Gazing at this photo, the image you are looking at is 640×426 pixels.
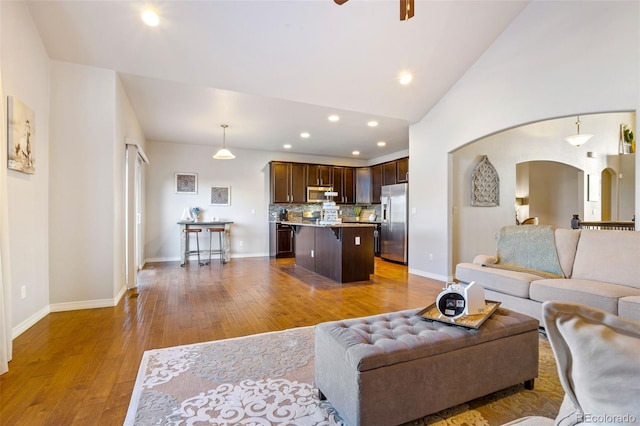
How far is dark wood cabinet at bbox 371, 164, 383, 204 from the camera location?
786cm

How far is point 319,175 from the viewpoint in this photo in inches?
311

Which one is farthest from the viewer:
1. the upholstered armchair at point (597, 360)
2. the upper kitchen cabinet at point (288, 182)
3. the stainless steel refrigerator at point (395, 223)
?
the upper kitchen cabinet at point (288, 182)

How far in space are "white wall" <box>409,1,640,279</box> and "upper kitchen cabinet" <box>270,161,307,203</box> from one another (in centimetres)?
302

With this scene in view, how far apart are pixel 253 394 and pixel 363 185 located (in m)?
6.98

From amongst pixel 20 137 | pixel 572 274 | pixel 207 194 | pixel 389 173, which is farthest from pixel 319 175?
pixel 20 137

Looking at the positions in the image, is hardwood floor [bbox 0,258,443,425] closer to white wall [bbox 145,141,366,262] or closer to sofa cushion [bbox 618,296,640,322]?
white wall [bbox 145,141,366,262]

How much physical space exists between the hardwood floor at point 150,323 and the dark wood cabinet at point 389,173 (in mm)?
2616

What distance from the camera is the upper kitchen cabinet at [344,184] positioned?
8.12 metres

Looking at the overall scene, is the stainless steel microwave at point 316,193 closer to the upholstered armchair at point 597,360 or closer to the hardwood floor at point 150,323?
the hardwood floor at point 150,323

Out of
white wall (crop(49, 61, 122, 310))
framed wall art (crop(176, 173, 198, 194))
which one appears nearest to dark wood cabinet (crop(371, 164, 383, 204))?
framed wall art (crop(176, 173, 198, 194))

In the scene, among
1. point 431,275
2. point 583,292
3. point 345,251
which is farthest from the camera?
point 431,275

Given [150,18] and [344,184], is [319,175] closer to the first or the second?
[344,184]

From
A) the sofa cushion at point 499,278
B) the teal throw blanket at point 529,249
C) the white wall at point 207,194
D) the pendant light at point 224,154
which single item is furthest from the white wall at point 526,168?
the white wall at point 207,194

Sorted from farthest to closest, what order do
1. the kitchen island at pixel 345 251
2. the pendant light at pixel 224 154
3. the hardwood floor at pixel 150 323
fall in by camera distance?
the pendant light at pixel 224 154, the kitchen island at pixel 345 251, the hardwood floor at pixel 150 323
